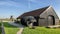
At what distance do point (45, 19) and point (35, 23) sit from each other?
2.98m

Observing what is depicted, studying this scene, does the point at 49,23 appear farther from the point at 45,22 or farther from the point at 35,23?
the point at 35,23

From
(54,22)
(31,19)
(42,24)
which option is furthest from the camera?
(54,22)

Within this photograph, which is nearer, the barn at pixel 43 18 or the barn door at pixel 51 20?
the barn at pixel 43 18

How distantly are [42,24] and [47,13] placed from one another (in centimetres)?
326

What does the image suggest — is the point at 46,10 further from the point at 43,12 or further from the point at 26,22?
the point at 26,22

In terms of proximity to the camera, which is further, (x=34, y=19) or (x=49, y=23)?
(x=49, y=23)

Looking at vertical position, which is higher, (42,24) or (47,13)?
(47,13)

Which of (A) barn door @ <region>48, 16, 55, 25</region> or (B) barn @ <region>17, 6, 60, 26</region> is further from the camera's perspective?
(A) barn door @ <region>48, 16, 55, 25</region>

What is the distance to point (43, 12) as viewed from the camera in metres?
30.0

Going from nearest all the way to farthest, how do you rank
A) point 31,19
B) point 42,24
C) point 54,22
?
1. point 31,19
2. point 42,24
3. point 54,22

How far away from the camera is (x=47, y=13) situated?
3086 cm

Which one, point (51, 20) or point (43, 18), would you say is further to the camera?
point (51, 20)

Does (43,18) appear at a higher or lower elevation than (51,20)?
higher

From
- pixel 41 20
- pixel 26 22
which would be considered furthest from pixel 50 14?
pixel 26 22
